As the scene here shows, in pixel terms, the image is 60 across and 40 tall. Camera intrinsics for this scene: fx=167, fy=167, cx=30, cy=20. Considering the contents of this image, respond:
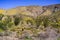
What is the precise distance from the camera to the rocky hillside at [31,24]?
6168 millimetres

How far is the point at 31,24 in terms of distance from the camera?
20.7 feet

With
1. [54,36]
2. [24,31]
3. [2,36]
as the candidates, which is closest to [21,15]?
[24,31]

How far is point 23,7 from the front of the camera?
6.55 meters

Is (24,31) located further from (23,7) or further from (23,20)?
(23,7)

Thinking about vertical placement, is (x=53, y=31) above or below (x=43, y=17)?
below

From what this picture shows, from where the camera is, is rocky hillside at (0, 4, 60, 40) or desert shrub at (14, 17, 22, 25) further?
desert shrub at (14, 17, 22, 25)

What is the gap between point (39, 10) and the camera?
6.55 m

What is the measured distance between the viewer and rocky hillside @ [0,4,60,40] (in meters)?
6.17

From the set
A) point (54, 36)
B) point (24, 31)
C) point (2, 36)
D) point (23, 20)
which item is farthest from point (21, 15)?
point (54, 36)

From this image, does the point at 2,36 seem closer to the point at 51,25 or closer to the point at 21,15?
the point at 21,15

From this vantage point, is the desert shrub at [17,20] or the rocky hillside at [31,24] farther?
the desert shrub at [17,20]

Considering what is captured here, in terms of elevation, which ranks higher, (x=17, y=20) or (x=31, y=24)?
(x=17, y=20)

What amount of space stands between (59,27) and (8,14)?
2.00 meters

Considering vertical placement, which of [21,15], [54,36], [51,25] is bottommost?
[54,36]
